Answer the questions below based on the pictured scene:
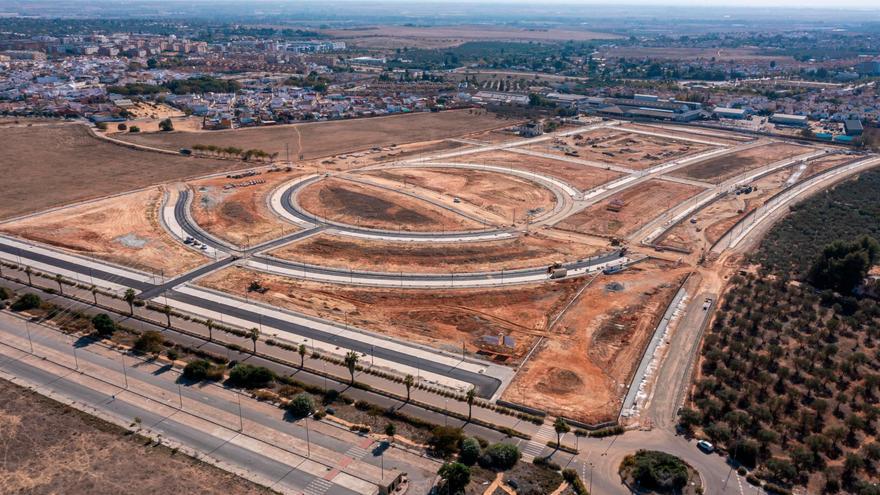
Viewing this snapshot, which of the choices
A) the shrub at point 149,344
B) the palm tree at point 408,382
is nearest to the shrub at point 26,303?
the shrub at point 149,344

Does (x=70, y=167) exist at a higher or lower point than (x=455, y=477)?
lower

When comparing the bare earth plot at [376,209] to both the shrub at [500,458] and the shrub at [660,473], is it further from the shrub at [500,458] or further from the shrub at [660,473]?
the shrub at [660,473]

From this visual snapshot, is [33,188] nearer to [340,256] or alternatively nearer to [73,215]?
[73,215]

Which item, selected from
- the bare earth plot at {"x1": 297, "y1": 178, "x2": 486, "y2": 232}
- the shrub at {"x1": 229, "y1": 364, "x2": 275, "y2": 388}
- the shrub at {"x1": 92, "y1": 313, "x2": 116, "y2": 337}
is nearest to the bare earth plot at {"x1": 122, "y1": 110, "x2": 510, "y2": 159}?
the bare earth plot at {"x1": 297, "y1": 178, "x2": 486, "y2": 232}

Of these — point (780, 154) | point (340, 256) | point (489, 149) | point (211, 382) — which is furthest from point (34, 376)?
point (780, 154)

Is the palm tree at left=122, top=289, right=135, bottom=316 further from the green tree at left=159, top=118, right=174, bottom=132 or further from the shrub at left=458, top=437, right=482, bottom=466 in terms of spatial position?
the green tree at left=159, top=118, right=174, bottom=132

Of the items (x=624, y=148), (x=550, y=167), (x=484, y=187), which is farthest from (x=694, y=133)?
(x=484, y=187)

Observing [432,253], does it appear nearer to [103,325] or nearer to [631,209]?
[103,325]
